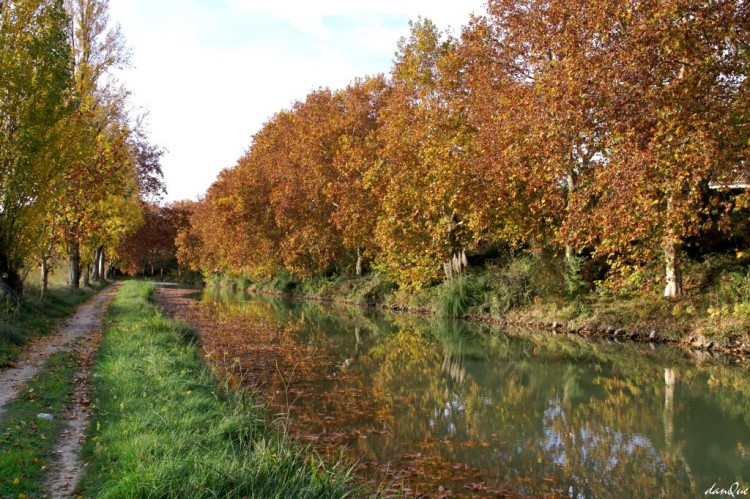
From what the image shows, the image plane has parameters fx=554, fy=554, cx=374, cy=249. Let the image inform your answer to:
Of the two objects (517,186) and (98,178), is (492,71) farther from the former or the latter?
(98,178)

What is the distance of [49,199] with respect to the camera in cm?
1686

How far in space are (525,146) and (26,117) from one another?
14402mm

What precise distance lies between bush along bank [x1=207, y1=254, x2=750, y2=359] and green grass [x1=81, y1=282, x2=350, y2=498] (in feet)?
38.8

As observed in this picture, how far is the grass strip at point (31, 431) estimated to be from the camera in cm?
502

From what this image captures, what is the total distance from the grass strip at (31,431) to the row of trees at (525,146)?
12350mm

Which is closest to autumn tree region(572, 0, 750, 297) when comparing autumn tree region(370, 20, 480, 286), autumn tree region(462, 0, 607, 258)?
autumn tree region(462, 0, 607, 258)

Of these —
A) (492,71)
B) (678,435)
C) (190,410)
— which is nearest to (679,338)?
(678,435)

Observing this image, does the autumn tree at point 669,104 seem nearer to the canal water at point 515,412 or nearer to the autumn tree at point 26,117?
the canal water at point 515,412

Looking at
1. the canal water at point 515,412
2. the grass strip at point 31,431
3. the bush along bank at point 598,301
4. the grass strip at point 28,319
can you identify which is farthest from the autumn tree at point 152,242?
the grass strip at point 31,431

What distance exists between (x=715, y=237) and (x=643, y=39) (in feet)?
31.5

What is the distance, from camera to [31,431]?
638cm

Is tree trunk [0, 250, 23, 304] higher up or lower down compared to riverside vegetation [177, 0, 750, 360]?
lower down

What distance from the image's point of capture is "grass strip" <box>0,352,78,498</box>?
502 cm

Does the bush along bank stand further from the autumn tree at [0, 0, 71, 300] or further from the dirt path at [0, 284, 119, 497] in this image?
the autumn tree at [0, 0, 71, 300]
